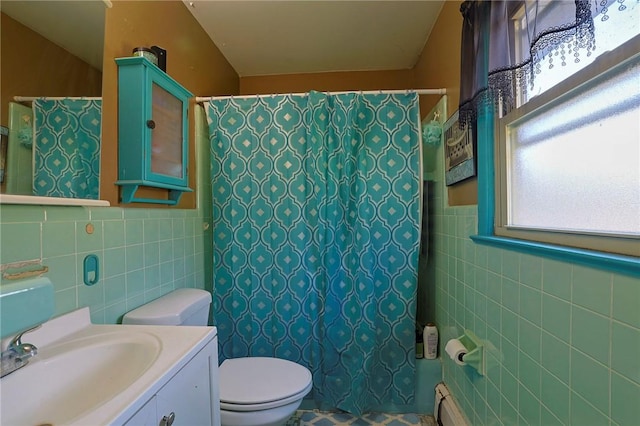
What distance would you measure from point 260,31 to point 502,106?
5.49 feet

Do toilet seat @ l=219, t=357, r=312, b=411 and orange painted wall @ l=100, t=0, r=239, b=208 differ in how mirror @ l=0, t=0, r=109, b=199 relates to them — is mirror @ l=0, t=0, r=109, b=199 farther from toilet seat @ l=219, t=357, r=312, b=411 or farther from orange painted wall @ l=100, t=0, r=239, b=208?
toilet seat @ l=219, t=357, r=312, b=411

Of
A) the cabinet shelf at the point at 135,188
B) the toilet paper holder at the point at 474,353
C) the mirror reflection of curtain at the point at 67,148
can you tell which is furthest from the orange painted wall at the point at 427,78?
the mirror reflection of curtain at the point at 67,148

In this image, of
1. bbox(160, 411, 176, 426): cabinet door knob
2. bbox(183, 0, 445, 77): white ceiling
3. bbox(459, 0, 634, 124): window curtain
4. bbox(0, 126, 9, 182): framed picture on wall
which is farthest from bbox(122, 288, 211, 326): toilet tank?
bbox(183, 0, 445, 77): white ceiling

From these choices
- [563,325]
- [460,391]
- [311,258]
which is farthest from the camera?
[311,258]

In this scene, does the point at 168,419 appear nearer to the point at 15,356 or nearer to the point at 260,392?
the point at 15,356

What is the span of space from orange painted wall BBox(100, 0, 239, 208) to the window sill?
1.44 m

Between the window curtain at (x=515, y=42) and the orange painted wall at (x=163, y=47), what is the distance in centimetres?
138

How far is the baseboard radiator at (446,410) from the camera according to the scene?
143cm

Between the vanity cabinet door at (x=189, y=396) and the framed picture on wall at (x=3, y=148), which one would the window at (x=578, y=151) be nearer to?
the vanity cabinet door at (x=189, y=396)

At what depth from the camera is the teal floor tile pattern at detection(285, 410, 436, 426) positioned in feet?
5.57

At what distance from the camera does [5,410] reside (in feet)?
→ 2.13

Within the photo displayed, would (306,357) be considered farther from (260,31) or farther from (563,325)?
(260,31)

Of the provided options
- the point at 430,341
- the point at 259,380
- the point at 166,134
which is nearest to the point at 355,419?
the point at 430,341

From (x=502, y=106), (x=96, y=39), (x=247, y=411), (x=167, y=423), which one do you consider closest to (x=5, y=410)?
(x=167, y=423)
